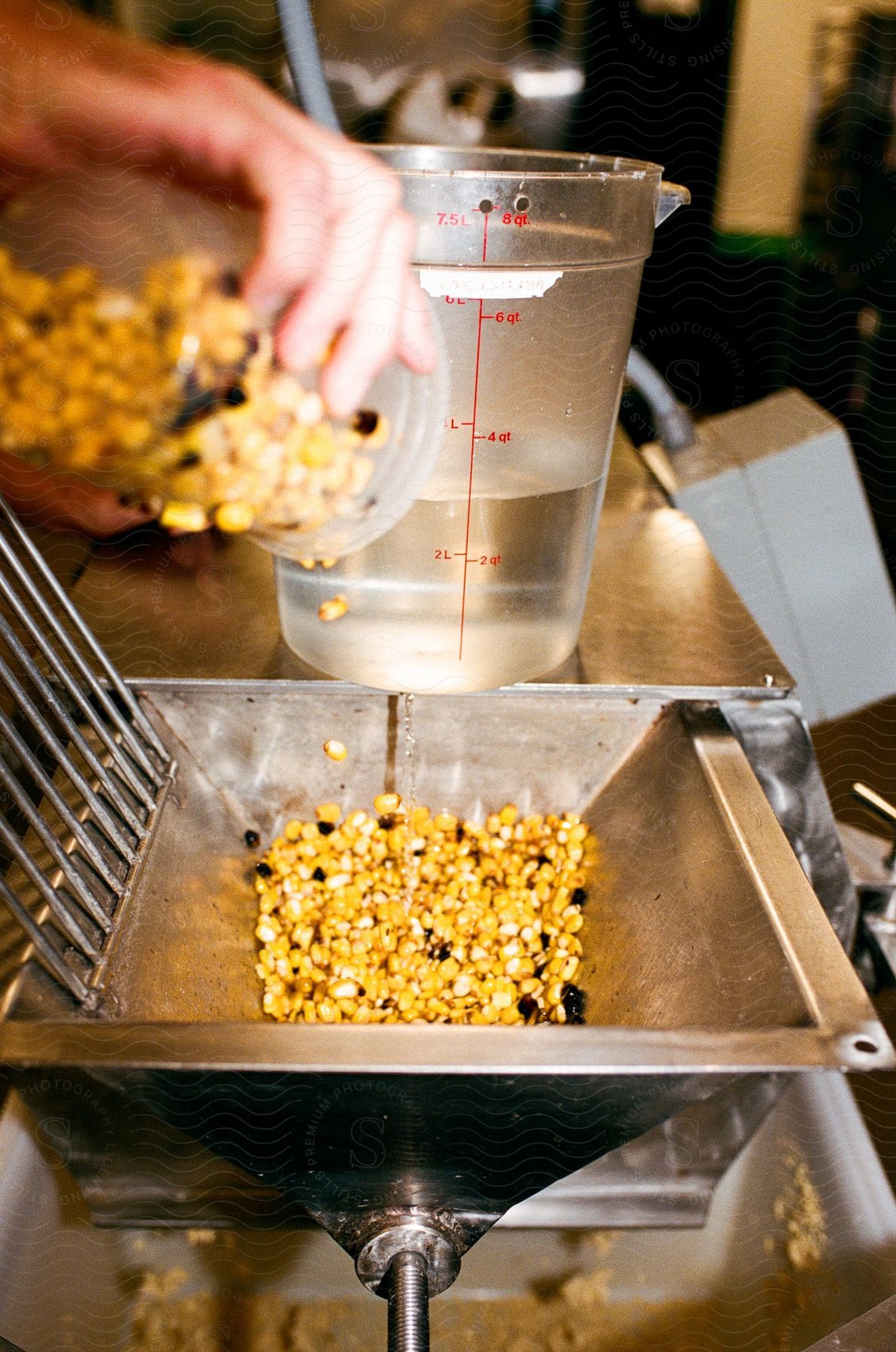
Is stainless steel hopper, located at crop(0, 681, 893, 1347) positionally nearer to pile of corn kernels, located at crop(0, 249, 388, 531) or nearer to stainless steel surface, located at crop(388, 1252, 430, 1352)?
stainless steel surface, located at crop(388, 1252, 430, 1352)

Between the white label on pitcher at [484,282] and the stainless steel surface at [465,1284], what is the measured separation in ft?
1.99

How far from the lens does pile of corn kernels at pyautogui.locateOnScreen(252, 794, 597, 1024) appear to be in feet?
2.37

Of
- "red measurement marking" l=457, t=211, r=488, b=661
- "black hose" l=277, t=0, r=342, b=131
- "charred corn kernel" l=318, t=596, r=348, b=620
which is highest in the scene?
"black hose" l=277, t=0, r=342, b=131

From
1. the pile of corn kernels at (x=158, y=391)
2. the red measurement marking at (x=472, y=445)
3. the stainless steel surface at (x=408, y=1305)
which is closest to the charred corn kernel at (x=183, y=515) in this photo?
the pile of corn kernels at (x=158, y=391)

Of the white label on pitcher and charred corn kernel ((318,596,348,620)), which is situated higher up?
the white label on pitcher

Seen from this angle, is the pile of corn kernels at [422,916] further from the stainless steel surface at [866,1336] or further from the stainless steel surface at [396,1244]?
the stainless steel surface at [866,1336]

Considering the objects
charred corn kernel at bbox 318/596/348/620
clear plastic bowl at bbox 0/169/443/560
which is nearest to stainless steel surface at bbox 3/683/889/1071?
charred corn kernel at bbox 318/596/348/620

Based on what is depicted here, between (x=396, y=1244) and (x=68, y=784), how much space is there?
0.38m

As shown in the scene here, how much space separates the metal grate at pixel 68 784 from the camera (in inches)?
21.9

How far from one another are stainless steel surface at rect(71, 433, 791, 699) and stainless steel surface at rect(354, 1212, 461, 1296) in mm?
414

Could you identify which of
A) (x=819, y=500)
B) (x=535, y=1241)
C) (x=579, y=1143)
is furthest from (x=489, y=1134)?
(x=819, y=500)

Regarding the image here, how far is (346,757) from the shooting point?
82 centimetres

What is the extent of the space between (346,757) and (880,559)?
94 cm

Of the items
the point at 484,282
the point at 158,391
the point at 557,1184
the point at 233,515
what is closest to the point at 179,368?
the point at 158,391
